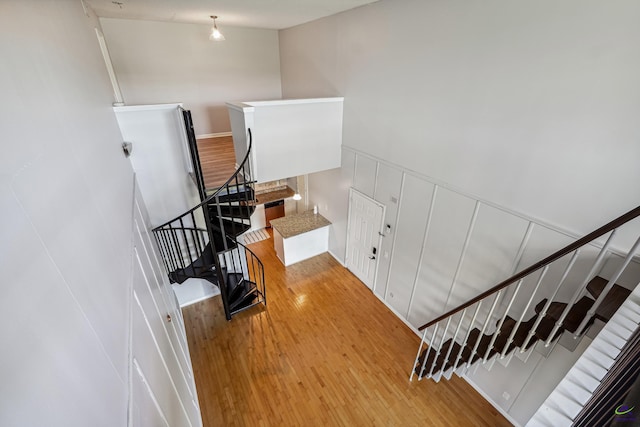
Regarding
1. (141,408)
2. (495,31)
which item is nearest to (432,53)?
(495,31)

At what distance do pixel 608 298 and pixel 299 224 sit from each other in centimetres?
532

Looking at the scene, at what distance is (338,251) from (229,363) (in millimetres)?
3295

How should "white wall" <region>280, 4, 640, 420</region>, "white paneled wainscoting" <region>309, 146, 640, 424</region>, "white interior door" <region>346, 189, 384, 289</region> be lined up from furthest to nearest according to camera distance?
"white interior door" <region>346, 189, 384, 289</region>
"white paneled wainscoting" <region>309, 146, 640, 424</region>
"white wall" <region>280, 4, 640, 420</region>

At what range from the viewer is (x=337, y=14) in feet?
15.5

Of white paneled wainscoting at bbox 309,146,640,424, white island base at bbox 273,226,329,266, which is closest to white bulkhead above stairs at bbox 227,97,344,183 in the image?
white paneled wainscoting at bbox 309,146,640,424

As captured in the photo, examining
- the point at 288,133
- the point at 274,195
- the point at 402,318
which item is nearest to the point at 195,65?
the point at 288,133

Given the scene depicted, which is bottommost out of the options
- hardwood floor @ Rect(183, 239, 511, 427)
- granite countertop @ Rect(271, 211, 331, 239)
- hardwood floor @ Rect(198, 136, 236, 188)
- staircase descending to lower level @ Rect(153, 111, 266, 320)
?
hardwood floor @ Rect(183, 239, 511, 427)

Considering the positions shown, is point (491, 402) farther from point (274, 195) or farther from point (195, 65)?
point (195, 65)

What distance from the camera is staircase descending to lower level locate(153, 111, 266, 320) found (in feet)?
13.5

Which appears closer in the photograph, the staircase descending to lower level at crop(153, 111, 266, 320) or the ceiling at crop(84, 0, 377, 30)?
the ceiling at crop(84, 0, 377, 30)

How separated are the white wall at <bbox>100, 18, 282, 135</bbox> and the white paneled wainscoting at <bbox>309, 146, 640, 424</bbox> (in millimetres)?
3338

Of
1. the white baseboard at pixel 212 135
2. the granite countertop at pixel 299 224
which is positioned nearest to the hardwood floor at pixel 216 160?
the white baseboard at pixel 212 135

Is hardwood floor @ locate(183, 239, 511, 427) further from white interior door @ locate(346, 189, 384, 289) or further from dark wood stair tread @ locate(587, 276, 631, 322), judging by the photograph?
dark wood stair tread @ locate(587, 276, 631, 322)

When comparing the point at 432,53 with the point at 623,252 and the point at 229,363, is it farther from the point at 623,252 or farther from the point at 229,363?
the point at 229,363
